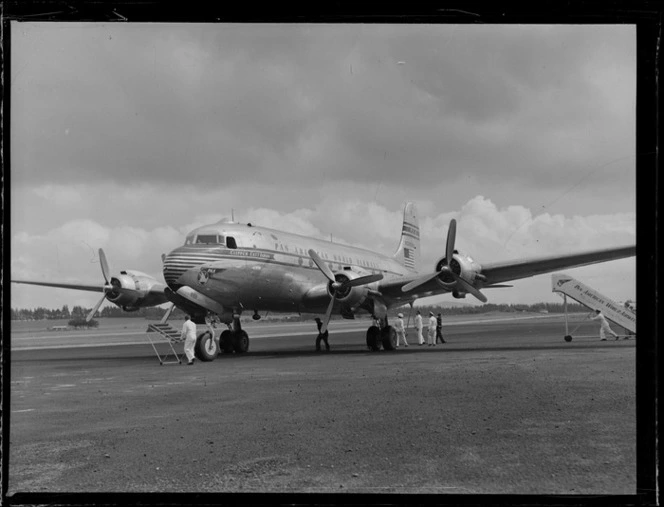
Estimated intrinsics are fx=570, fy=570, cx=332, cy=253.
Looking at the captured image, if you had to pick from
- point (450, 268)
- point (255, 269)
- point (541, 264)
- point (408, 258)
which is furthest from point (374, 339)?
point (408, 258)

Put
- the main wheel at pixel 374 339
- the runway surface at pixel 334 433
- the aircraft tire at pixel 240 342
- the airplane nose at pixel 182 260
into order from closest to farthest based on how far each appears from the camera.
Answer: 1. the runway surface at pixel 334 433
2. the airplane nose at pixel 182 260
3. the aircraft tire at pixel 240 342
4. the main wheel at pixel 374 339

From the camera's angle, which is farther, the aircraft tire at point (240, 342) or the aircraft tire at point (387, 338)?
the aircraft tire at point (387, 338)

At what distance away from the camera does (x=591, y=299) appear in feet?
77.0

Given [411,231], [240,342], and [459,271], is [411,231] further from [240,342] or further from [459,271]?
[240,342]

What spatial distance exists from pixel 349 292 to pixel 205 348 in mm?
5985

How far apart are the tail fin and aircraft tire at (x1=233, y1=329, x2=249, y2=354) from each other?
1422cm

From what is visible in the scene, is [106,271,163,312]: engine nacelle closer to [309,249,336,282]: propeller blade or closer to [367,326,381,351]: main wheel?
[309,249,336,282]: propeller blade

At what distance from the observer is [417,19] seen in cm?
565

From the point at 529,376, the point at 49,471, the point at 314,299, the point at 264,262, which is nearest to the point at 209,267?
the point at 264,262

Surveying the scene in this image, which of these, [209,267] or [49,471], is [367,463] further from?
[209,267]

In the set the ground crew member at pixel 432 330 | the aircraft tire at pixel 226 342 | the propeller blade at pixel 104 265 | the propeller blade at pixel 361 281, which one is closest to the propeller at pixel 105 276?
the propeller blade at pixel 104 265

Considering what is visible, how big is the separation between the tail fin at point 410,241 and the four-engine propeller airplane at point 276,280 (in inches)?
392

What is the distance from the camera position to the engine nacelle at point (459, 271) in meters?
20.9

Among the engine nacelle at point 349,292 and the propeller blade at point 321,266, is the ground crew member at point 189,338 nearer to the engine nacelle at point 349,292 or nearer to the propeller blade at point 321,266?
the propeller blade at point 321,266
